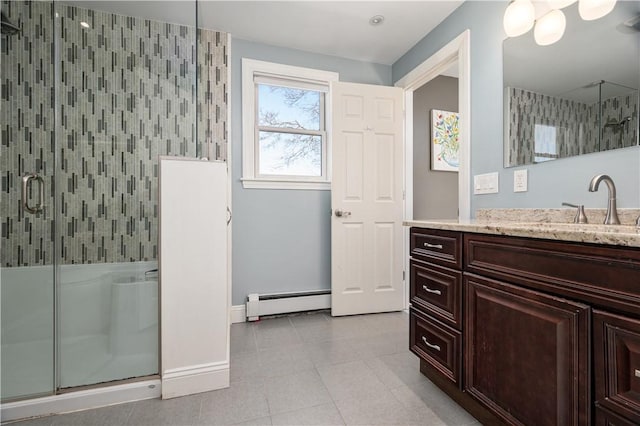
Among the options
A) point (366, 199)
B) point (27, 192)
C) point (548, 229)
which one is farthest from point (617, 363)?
point (27, 192)

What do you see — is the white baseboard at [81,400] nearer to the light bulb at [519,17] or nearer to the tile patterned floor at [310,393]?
the tile patterned floor at [310,393]

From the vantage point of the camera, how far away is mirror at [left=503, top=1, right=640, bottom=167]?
1.28 m

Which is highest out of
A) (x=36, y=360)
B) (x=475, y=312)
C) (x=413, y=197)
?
(x=413, y=197)

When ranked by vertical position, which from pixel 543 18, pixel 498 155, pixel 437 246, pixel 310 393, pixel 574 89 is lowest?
pixel 310 393

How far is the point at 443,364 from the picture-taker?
141 cm

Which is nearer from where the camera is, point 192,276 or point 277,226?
point 192,276

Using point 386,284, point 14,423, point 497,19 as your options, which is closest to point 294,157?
point 386,284

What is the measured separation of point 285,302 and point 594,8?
109 inches

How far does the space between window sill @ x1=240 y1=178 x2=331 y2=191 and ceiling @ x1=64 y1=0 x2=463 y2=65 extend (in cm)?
127

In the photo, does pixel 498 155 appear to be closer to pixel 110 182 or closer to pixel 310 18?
pixel 310 18

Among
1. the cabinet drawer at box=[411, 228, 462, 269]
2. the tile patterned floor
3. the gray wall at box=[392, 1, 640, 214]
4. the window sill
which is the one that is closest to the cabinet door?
the cabinet drawer at box=[411, 228, 462, 269]

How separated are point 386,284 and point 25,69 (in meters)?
3.07

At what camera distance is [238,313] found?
2602 millimetres

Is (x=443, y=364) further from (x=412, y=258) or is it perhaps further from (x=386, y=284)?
(x=386, y=284)
